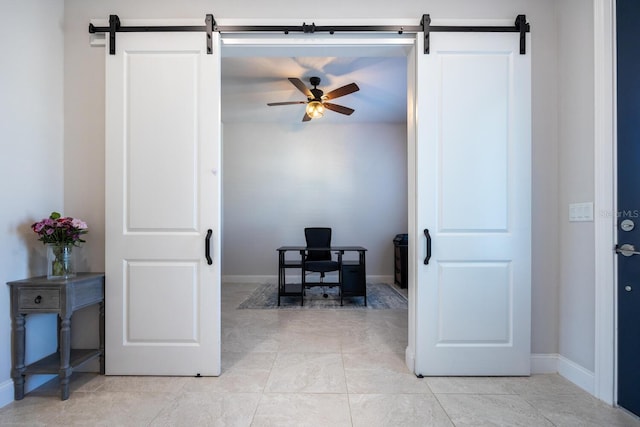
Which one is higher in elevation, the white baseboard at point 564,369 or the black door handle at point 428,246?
the black door handle at point 428,246

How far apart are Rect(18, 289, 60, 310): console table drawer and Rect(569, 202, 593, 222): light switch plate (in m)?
3.21

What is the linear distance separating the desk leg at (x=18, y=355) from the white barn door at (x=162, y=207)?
43cm

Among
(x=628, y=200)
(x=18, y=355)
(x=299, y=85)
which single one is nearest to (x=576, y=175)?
(x=628, y=200)

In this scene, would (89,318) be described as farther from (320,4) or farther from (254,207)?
(254,207)

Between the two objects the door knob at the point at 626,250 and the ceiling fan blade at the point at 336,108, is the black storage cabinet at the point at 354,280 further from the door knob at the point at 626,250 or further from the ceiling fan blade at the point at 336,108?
the door knob at the point at 626,250

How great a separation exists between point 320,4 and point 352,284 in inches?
127

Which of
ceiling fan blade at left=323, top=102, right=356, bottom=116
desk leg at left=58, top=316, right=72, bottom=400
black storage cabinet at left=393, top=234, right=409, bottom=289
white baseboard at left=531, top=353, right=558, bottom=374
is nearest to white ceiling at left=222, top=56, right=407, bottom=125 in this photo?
ceiling fan blade at left=323, top=102, right=356, bottom=116

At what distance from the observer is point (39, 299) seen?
187 centimetres

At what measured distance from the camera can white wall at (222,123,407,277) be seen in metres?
5.79

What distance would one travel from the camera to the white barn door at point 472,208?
2166 millimetres

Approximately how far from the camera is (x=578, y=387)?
6.66 ft

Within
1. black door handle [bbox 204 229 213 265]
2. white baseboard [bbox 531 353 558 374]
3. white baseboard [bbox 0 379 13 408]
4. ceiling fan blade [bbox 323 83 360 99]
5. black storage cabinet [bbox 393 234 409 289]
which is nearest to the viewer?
white baseboard [bbox 0 379 13 408]

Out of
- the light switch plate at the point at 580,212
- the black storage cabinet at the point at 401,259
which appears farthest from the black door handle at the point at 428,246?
the black storage cabinet at the point at 401,259

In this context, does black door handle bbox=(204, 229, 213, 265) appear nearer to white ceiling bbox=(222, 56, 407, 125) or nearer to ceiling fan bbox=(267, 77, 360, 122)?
white ceiling bbox=(222, 56, 407, 125)
